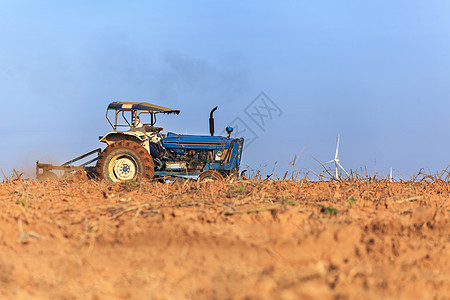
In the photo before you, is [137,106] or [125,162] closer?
[125,162]

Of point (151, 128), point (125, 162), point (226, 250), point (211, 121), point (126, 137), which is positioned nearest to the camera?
point (226, 250)

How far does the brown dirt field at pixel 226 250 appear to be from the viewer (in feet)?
9.73

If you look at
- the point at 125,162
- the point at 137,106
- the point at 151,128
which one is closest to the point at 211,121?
the point at 151,128

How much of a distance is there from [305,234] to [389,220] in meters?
1.11

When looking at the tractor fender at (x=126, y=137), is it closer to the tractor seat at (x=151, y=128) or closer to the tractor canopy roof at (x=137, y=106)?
the tractor seat at (x=151, y=128)

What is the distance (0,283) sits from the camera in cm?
320

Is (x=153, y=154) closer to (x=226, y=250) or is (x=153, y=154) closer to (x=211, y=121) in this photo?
(x=211, y=121)

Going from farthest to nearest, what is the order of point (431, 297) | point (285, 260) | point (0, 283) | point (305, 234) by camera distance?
point (305, 234), point (285, 260), point (0, 283), point (431, 297)

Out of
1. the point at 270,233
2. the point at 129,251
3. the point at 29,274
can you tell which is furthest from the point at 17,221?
the point at 270,233

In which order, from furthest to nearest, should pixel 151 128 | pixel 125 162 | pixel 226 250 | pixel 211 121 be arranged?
1. pixel 211 121
2. pixel 151 128
3. pixel 125 162
4. pixel 226 250

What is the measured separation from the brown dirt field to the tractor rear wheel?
18.7 ft

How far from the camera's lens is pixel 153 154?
11.8 m

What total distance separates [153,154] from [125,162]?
1.04 metres

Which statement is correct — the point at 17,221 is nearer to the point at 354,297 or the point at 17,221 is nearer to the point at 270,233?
the point at 270,233
